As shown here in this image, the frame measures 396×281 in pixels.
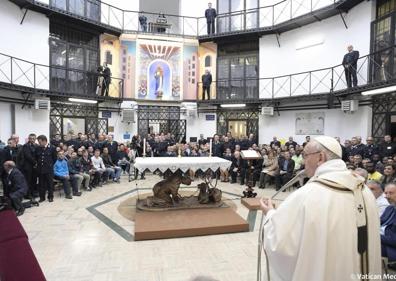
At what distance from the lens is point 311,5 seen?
1309cm

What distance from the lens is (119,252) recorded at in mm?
4695

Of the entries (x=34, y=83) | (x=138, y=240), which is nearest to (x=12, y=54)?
(x=34, y=83)

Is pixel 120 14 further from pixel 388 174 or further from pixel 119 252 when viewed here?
pixel 388 174

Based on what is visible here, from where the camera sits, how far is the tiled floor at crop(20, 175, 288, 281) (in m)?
3.98

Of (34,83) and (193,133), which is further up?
(34,83)

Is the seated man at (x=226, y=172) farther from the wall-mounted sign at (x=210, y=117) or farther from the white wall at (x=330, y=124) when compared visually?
the wall-mounted sign at (x=210, y=117)

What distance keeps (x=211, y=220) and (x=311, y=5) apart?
11.6m

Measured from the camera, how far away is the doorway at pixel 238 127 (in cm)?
1592

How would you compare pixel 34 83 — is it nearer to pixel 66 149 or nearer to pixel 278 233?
pixel 66 149

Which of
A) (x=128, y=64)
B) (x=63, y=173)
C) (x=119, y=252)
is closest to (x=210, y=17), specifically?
(x=128, y=64)

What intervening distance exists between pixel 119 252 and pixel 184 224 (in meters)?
1.48

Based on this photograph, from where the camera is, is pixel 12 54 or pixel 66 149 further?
pixel 12 54

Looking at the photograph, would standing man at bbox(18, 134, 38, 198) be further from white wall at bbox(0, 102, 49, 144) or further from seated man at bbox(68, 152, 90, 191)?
white wall at bbox(0, 102, 49, 144)

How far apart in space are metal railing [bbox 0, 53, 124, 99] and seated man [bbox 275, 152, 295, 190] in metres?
9.06
